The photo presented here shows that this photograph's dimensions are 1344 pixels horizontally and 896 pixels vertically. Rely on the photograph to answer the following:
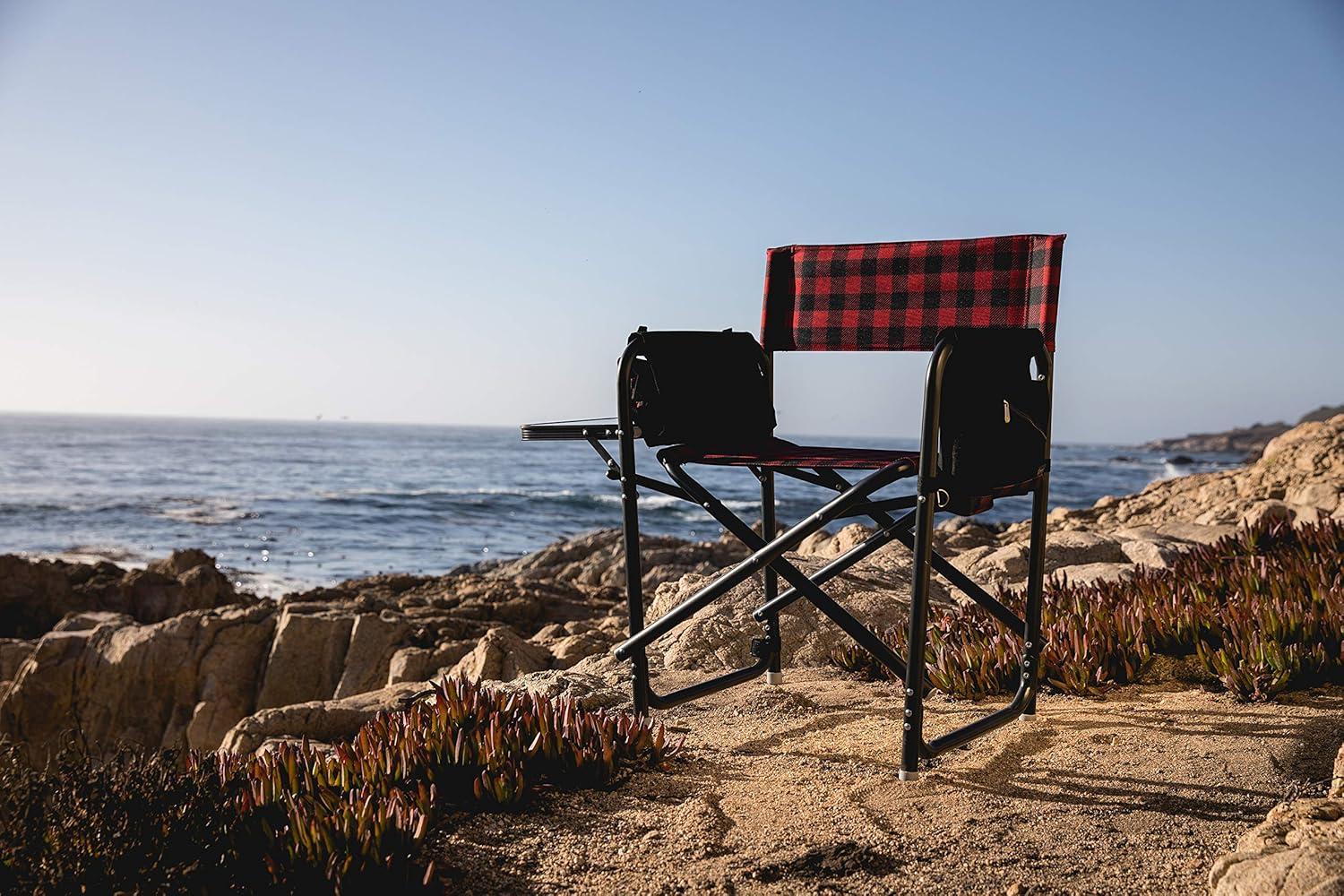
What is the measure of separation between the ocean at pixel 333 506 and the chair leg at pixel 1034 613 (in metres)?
15.0

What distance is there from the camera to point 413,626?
8547 mm

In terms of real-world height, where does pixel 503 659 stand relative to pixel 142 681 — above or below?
above

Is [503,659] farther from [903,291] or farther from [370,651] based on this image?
[903,291]

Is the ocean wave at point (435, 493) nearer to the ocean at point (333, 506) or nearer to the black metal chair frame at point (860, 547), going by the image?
the ocean at point (333, 506)

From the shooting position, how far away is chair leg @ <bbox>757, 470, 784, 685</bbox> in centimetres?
459

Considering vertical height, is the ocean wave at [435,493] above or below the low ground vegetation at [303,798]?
below

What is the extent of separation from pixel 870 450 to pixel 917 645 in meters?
0.78

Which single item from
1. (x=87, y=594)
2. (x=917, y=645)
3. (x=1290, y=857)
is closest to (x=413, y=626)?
(x=87, y=594)

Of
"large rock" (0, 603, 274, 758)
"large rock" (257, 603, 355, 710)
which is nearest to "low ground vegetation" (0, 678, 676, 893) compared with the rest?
"large rock" (257, 603, 355, 710)

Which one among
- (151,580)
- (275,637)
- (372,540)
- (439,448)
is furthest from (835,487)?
(439,448)

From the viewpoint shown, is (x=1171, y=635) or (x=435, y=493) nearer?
(x=1171, y=635)

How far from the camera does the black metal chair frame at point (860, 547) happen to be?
3.26m

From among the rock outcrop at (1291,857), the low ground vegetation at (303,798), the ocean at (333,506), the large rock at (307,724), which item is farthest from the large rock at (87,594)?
the rock outcrop at (1291,857)

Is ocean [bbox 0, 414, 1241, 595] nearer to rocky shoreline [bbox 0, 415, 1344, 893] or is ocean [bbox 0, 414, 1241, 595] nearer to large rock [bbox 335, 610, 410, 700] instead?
rocky shoreline [bbox 0, 415, 1344, 893]
